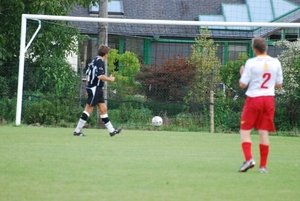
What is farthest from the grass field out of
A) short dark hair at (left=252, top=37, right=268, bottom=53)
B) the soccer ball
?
the soccer ball

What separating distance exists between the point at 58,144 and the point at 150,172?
4552mm

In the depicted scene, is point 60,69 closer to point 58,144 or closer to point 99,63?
point 99,63

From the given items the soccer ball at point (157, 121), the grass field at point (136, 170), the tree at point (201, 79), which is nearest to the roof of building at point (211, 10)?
the tree at point (201, 79)

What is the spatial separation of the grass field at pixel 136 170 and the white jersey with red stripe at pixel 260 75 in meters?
1.10

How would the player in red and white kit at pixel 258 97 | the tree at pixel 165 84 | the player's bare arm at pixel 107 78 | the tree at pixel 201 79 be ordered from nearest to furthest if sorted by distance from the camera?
the player in red and white kit at pixel 258 97 → the player's bare arm at pixel 107 78 → the tree at pixel 201 79 → the tree at pixel 165 84

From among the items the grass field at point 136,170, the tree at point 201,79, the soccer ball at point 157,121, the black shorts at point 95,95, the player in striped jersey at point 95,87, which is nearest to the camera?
the grass field at point 136,170

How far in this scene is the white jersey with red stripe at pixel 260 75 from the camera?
1062 cm

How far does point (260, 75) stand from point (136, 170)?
2073 mm

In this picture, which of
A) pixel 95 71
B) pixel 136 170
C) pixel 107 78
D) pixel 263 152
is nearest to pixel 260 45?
pixel 263 152

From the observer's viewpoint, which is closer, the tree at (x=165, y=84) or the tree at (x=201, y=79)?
the tree at (x=201, y=79)

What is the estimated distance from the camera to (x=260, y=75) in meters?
10.6

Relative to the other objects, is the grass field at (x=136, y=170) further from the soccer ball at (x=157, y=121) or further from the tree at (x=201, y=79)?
the tree at (x=201, y=79)

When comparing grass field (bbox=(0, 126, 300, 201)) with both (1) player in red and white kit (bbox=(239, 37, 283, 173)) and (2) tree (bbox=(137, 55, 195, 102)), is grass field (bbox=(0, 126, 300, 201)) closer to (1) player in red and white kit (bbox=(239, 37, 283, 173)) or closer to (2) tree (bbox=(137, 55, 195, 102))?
(1) player in red and white kit (bbox=(239, 37, 283, 173))

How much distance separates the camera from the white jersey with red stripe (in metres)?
10.6
